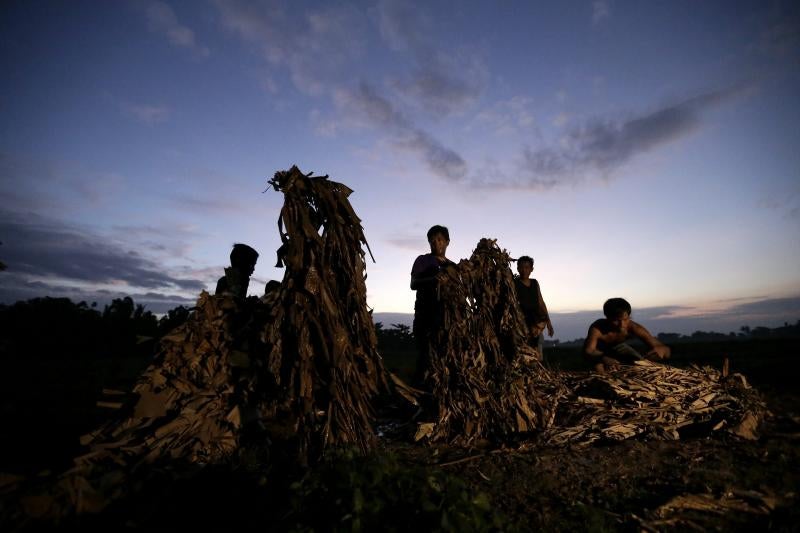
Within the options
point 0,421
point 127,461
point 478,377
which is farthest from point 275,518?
point 0,421

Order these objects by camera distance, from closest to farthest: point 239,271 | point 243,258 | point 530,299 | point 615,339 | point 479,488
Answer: point 479,488, point 239,271, point 243,258, point 615,339, point 530,299

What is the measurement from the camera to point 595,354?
237 inches

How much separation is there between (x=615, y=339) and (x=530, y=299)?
1.63 metres

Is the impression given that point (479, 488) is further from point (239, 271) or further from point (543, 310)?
point (543, 310)

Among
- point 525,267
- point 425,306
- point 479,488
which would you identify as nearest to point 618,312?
point 525,267

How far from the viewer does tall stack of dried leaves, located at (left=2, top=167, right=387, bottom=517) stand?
335 centimetres

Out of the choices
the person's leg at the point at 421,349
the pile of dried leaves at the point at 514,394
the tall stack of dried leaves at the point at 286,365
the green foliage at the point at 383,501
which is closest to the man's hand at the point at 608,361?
the pile of dried leaves at the point at 514,394

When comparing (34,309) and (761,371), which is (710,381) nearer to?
(761,371)

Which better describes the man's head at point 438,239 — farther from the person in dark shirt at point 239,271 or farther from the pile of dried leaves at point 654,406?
the pile of dried leaves at point 654,406

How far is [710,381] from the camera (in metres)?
5.16

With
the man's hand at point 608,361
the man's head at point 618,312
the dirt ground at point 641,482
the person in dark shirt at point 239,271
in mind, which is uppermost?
the person in dark shirt at point 239,271

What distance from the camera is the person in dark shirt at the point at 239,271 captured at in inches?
177

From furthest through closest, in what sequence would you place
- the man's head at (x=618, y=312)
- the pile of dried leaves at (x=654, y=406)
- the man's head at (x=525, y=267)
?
the man's head at (x=525, y=267) → the man's head at (x=618, y=312) → the pile of dried leaves at (x=654, y=406)

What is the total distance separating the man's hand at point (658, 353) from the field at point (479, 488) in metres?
1.33
